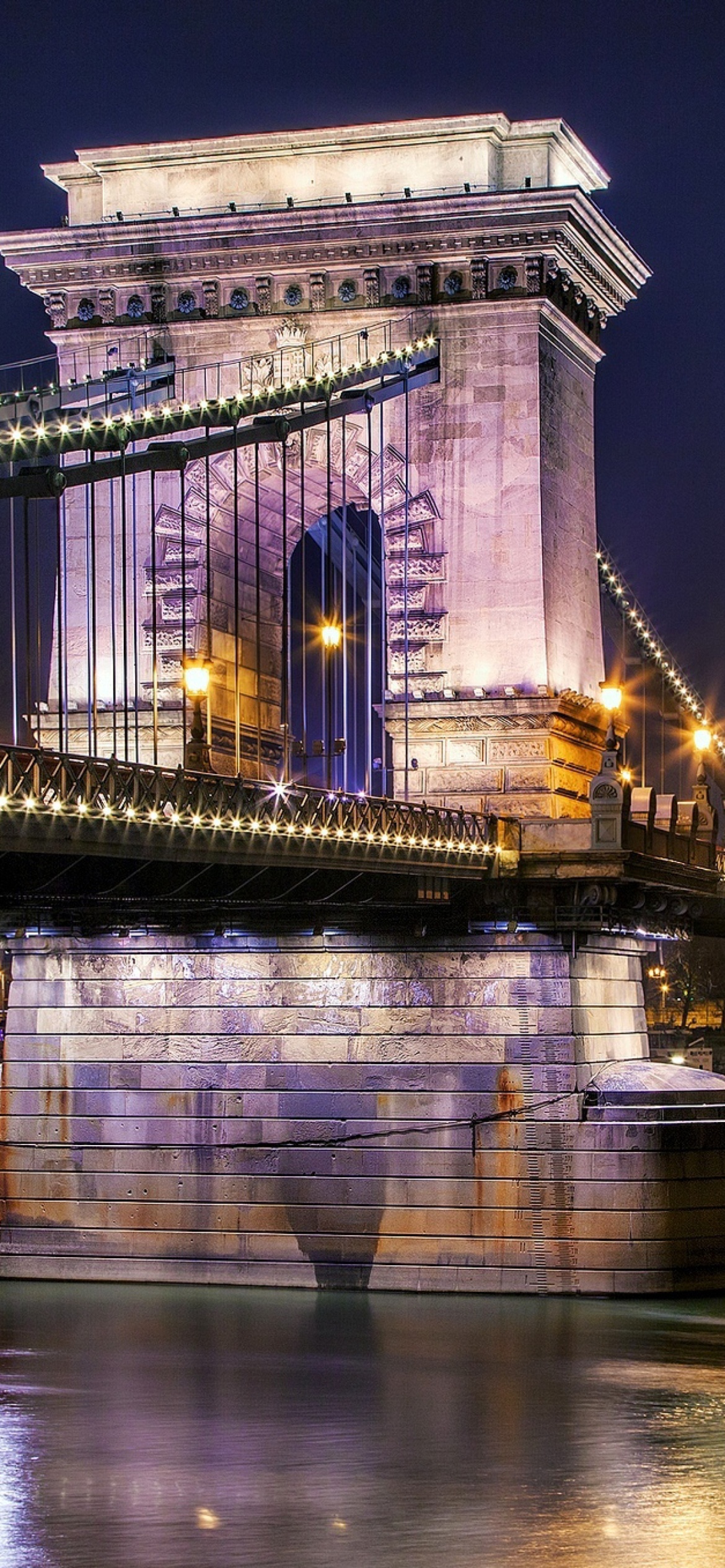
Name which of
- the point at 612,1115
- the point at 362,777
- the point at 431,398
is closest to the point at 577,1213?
the point at 612,1115

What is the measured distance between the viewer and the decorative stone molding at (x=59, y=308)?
56000 mm

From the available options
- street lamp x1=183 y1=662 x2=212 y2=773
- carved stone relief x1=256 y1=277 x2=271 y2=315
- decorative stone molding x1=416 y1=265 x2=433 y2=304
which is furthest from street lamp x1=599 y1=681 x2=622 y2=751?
carved stone relief x1=256 y1=277 x2=271 y2=315

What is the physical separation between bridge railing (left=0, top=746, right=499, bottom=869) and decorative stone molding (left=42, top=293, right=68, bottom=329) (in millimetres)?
13402

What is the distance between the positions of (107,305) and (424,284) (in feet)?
21.8

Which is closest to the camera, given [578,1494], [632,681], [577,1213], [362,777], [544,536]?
[578,1494]

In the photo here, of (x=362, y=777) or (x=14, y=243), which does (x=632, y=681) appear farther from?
(x=14, y=243)

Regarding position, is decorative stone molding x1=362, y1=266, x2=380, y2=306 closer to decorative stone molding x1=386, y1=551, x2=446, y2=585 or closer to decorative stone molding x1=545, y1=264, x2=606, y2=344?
decorative stone molding x1=545, y1=264, x2=606, y2=344

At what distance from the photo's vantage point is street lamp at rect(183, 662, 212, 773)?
42.1m

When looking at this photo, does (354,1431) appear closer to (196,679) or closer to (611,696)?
(196,679)

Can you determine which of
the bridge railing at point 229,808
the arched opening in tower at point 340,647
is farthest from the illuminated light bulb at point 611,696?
the arched opening in tower at point 340,647

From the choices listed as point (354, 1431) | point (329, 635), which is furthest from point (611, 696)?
point (354, 1431)

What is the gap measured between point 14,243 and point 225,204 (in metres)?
4.43

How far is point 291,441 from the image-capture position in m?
55.5

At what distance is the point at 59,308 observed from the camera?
56.1 meters
